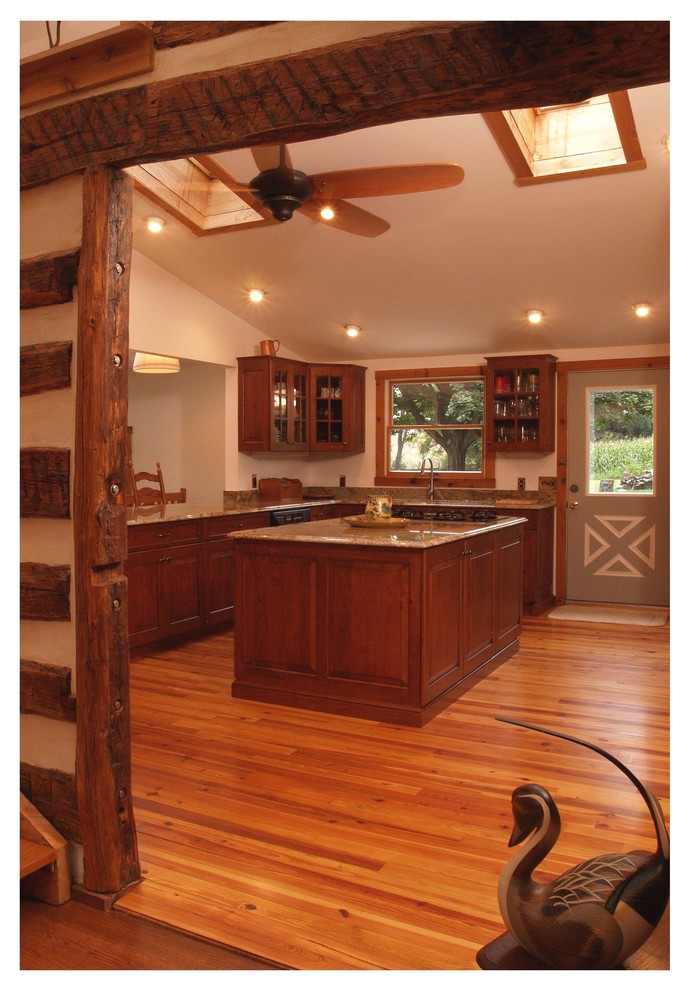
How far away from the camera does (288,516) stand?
23.0 ft

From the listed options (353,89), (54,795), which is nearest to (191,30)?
(353,89)

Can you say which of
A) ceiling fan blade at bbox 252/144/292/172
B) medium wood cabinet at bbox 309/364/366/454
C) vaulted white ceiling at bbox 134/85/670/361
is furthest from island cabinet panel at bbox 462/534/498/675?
medium wood cabinet at bbox 309/364/366/454

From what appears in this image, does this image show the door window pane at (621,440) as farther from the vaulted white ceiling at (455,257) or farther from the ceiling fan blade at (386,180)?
the ceiling fan blade at (386,180)

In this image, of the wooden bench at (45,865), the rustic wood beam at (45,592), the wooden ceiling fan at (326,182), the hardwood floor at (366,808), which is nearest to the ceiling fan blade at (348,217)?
the wooden ceiling fan at (326,182)

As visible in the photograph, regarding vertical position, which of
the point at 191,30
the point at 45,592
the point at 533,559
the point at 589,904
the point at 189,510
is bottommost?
the point at 589,904

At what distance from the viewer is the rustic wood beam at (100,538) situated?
2439 mm

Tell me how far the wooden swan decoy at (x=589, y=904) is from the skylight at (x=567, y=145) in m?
3.85

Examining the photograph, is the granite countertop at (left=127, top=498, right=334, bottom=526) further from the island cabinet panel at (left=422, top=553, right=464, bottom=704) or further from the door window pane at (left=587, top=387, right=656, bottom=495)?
the door window pane at (left=587, top=387, right=656, bottom=495)

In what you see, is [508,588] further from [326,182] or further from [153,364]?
[153,364]

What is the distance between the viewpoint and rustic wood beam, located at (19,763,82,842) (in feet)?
8.30

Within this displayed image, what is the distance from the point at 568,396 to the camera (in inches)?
290

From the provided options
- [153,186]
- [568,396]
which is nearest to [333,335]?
[568,396]

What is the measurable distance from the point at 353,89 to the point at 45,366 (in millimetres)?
1310
